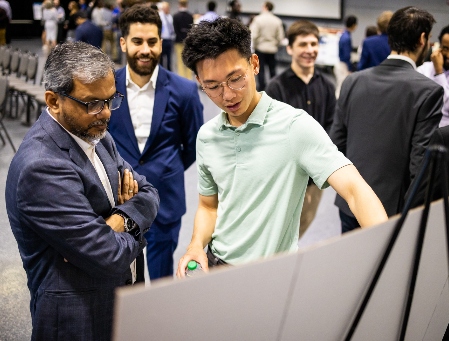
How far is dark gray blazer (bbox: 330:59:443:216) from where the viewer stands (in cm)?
250

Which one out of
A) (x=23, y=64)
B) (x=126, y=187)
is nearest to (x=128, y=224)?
(x=126, y=187)

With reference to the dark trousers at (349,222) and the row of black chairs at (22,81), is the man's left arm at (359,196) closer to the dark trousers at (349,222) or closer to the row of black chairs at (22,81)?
the dark trousers at (349,222)

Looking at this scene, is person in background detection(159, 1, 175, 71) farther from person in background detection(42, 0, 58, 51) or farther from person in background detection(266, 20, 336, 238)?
person in background detection(266, 20, 336, 238)

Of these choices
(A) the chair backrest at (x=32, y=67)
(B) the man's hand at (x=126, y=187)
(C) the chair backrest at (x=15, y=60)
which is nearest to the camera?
(B) the man's hand at (x=126, y=187)

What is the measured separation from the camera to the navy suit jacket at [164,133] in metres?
2.72

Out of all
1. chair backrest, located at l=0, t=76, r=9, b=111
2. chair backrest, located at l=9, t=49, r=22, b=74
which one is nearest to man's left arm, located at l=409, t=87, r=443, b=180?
chair backrest, located at l=0, t=76, r=9, b=111

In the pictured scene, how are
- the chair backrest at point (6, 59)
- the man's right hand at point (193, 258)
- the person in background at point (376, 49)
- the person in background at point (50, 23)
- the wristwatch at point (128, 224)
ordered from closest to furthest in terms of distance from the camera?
the man's right hand at point (193, 258)
the wristwatch at point (128, 224)
the person in background at point (376, 49)
the chair backrest at point (6, 59)
the person in background at point (50, 23)

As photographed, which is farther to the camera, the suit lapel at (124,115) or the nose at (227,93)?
the suit lapel at (124,115)

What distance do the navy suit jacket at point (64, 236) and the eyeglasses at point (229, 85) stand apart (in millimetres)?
448

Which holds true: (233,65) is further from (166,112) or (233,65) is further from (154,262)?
(154,262)

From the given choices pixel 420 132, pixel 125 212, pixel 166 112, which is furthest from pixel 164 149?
pixel 420 132

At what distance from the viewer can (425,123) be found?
250cm

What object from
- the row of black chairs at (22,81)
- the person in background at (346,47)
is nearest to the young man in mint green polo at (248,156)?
the row of black chairs at (22,81)

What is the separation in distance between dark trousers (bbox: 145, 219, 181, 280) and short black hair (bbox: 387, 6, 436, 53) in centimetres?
148
